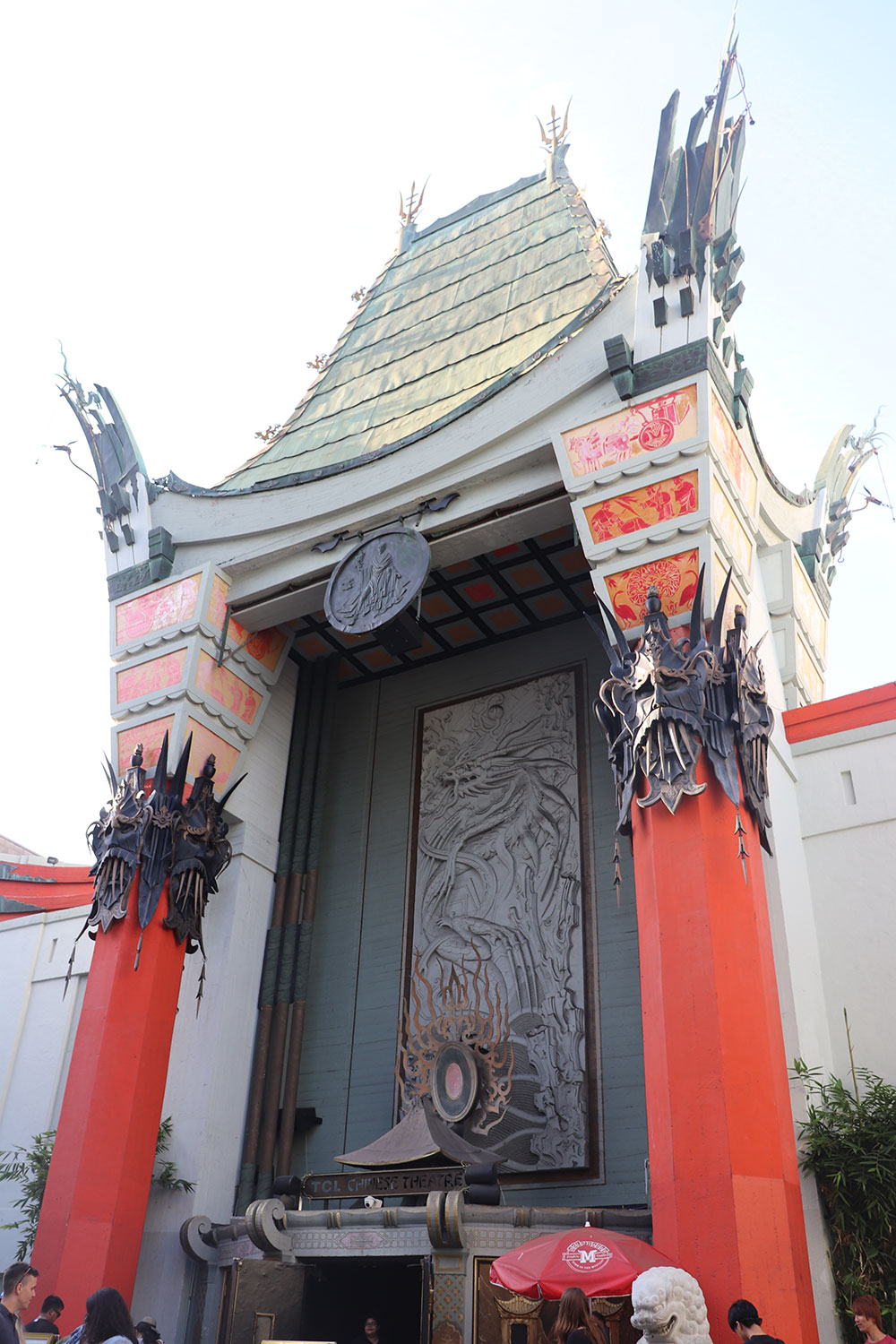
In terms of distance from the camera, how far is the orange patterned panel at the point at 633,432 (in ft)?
29.2

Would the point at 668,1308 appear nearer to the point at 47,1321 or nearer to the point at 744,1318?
the point at 744,1318

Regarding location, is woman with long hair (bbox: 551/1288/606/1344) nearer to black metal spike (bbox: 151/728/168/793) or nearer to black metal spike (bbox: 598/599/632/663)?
black metal spike (bbox: 598/599/632/663)

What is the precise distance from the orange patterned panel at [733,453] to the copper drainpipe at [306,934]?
545 cm

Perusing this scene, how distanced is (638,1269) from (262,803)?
7185mm

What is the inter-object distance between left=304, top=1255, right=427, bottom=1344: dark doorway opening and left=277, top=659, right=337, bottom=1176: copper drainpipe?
1.26m

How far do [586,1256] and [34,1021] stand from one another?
877 centimetres

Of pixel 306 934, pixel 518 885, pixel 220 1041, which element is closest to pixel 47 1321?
pixel 220 1041

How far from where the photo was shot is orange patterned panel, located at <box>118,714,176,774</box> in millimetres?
10797

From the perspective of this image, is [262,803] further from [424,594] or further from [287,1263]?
[287,1263]

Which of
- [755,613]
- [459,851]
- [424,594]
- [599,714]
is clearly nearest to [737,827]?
[599,714]

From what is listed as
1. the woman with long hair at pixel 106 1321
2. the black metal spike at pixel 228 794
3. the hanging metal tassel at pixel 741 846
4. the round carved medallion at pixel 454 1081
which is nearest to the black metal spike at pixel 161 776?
the black metal spike at pixel 228 794

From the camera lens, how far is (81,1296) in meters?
8.41

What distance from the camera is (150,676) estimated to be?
1123 cm

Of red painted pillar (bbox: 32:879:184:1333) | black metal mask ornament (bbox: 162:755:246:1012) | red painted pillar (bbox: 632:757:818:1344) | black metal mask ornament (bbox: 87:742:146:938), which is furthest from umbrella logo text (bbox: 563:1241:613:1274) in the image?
black metal mask ornament (bbox: 87:742:146:938)
